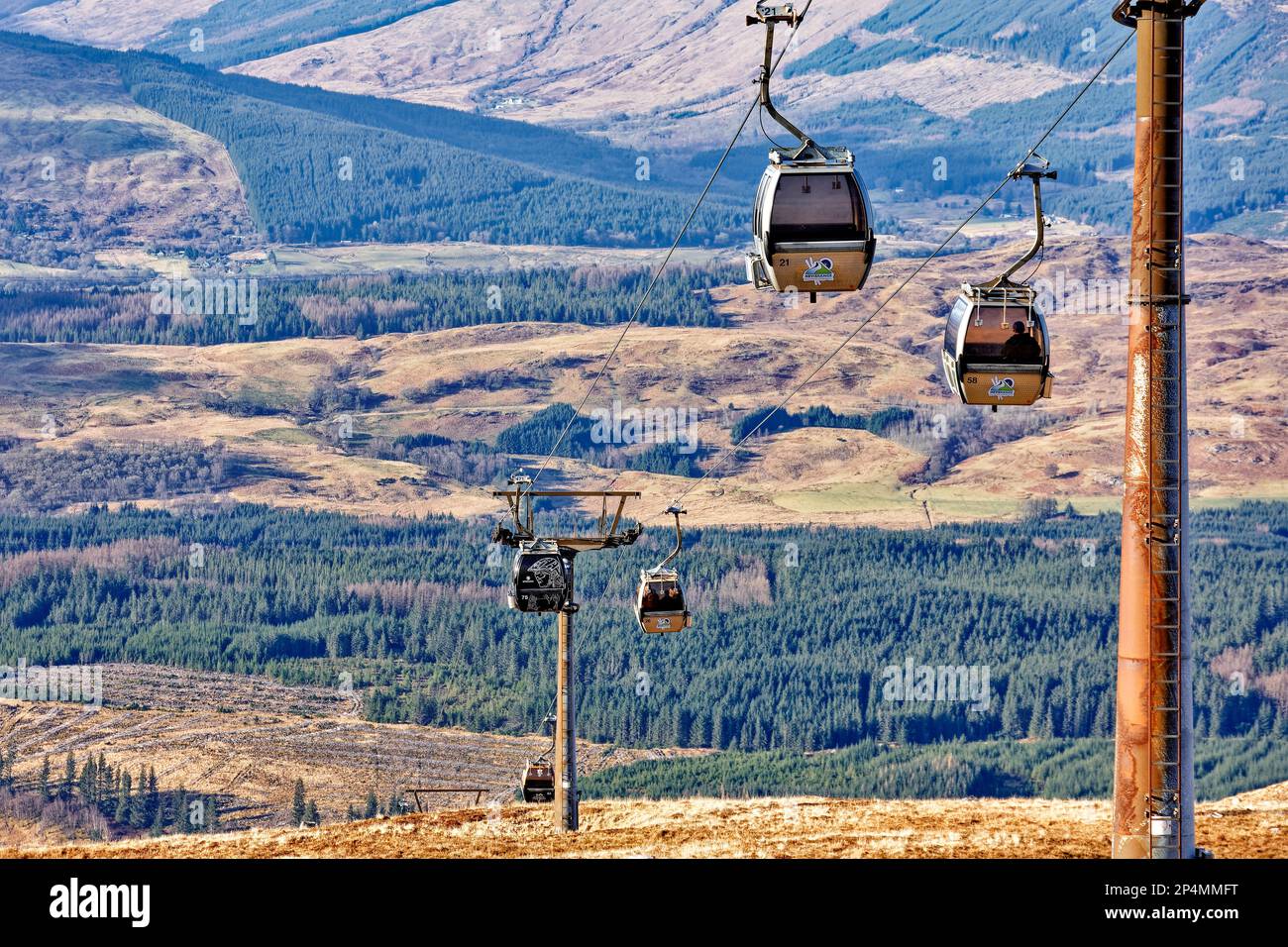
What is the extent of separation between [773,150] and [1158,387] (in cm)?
707

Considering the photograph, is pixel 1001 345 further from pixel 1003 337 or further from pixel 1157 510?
pixel 1157 510

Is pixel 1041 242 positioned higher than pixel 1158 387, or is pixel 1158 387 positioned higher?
pixel 1041 242

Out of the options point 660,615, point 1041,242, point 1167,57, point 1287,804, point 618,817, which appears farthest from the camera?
point 660,615

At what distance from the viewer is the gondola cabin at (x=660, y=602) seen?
57250 mm

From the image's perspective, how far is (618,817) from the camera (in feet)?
171

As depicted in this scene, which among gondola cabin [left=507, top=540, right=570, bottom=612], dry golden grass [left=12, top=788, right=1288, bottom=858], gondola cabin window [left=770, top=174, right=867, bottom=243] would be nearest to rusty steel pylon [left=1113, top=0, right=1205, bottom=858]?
gondola cabin window [left=770, top=174, right=867, bottom=243]

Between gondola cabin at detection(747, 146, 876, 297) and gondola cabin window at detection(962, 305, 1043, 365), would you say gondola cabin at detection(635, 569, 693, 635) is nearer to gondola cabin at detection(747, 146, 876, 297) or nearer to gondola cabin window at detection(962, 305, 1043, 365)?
gondola cabin at detection(747, 146, 876, 297)

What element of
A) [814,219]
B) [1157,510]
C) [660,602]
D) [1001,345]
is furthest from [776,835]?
[1157,510]

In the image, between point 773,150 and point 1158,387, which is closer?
point 1158,387

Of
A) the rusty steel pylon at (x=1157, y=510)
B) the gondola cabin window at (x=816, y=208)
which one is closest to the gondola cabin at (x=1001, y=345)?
the gondola cabin window at (x=816, y=208)

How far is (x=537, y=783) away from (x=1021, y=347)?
154ft

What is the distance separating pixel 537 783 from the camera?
73000mm
